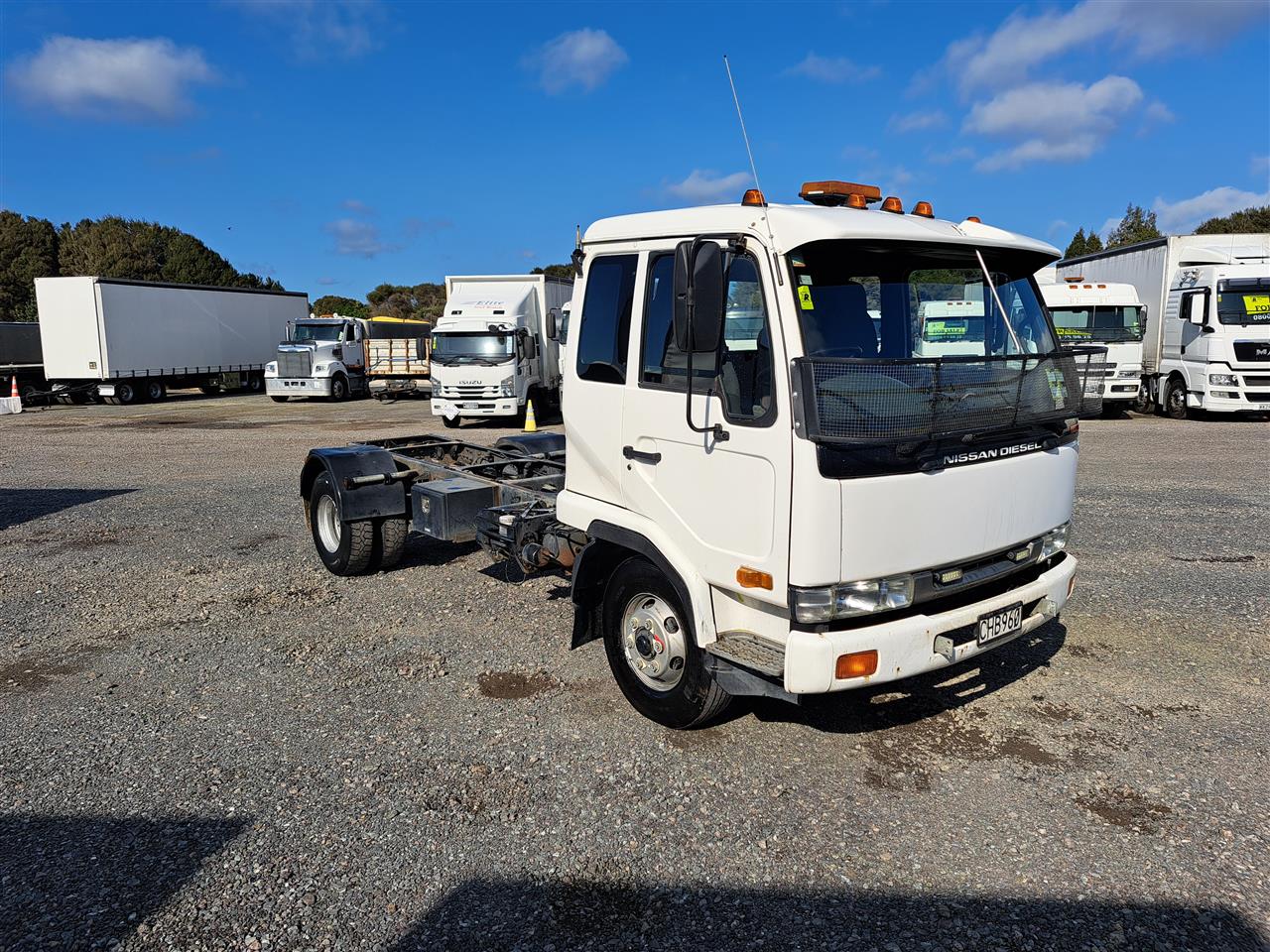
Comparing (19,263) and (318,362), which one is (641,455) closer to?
(318,362)

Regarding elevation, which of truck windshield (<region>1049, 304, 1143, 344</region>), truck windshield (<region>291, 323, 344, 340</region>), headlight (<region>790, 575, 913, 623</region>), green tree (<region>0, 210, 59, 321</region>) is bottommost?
headlight (<region>790, 575, 913, 623</region>)

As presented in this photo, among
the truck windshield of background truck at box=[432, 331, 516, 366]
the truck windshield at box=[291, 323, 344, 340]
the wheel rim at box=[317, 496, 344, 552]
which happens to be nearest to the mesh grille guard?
the wheel rim at box=[317, 496, 344, 552]

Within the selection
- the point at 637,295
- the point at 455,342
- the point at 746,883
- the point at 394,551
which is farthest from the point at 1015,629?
the point at 455,342

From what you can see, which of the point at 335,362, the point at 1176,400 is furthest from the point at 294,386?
the point at 1176,400

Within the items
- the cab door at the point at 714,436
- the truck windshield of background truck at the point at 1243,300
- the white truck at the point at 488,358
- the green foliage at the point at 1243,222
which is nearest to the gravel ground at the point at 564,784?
the cab door at the point at 714,436

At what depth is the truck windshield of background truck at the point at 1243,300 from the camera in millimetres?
16938

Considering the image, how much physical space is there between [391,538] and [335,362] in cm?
2261

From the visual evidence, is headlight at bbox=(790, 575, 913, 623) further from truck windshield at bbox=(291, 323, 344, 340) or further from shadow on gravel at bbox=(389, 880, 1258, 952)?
truck windshield at bbox=(291, 323, 344, 340)

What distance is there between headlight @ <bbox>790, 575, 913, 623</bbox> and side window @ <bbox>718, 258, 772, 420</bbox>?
77 cm

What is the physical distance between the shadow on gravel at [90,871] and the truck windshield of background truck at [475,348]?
1601 centimetres

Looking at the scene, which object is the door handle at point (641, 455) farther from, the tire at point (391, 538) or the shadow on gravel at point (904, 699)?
the tire at point (391, 538)

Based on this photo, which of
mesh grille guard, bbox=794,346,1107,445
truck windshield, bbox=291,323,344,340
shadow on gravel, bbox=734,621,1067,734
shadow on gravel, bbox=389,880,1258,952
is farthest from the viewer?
truck windshield, bbox=291,323,344,340

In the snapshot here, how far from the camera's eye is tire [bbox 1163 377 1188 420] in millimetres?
19047

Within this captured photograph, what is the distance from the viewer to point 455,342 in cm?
1944
